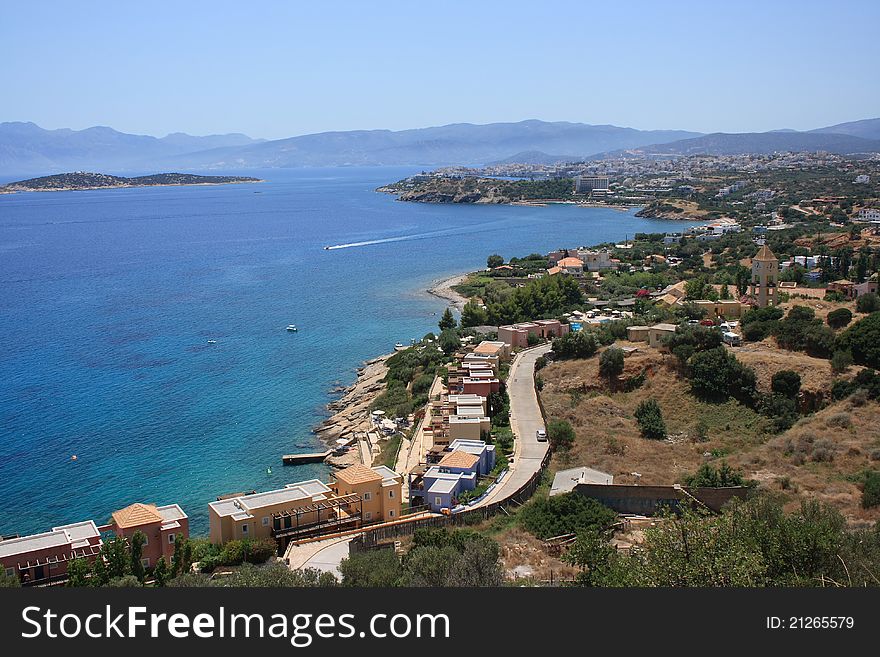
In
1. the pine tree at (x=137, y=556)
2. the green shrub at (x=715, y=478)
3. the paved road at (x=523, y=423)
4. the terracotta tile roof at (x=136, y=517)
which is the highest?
the pine tree at (x=137, y=556)

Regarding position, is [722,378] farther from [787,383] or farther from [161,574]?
[161,574]

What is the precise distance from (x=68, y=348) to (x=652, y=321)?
78.8 ft

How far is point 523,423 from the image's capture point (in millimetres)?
20281

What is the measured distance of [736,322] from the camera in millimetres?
25250

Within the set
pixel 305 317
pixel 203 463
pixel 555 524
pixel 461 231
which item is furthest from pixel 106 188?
pixel 555 524

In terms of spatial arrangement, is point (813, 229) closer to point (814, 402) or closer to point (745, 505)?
point (814, 402)

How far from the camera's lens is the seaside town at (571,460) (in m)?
10.8

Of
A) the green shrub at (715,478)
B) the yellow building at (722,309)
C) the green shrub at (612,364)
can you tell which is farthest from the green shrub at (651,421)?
the yellow building at (722,309)

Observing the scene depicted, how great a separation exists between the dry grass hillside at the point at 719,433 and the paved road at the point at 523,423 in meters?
0.46

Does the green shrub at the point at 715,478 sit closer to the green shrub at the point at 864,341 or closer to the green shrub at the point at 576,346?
the green shrub at the point at 864,341

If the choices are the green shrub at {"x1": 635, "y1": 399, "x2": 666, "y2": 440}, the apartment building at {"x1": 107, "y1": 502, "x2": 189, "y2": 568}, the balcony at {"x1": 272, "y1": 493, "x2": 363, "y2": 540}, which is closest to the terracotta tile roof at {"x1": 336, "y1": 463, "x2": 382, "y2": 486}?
the balcony at {"x1": 272, "y1": 493, "x2": 363, "y2": 540}

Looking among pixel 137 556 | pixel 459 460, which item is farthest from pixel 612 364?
pixel 137 556

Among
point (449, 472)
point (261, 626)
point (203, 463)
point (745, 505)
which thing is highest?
point (261, 626)

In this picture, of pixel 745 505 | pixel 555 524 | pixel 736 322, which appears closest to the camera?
pixel 745 505
